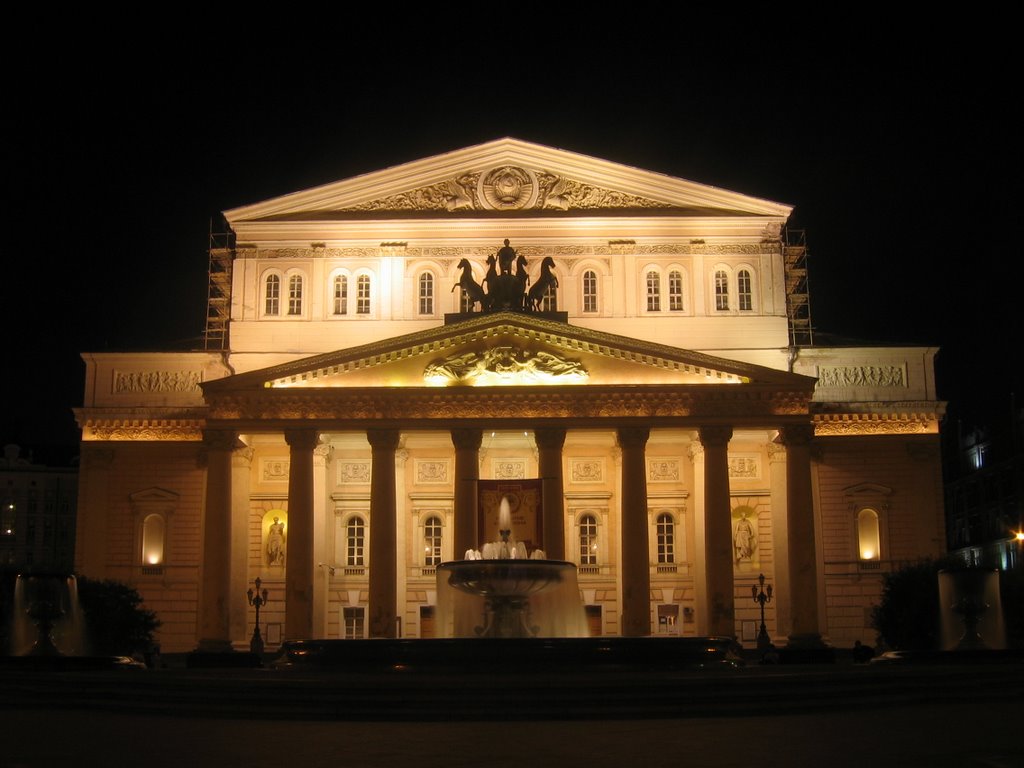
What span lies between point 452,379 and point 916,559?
1998cm

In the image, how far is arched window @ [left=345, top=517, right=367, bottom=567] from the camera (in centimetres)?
5406

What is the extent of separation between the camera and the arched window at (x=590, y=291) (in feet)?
183

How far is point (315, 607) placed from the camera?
2037 inches

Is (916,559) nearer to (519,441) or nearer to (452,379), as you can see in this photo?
(519,441)

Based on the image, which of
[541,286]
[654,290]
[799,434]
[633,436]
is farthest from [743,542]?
[541,286]

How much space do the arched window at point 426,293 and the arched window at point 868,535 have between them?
19528 millimetres

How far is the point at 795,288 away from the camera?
→ 60.2 meters

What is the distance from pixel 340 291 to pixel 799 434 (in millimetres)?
20483

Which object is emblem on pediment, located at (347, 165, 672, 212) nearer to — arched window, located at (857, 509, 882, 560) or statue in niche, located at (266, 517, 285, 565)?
statue in niche, located at (266, 517, 285, 565)

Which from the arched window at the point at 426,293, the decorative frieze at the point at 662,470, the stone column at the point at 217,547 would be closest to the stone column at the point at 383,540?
the stone column at the point at 217,547

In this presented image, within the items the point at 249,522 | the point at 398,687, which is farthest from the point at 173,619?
the point at 398,687

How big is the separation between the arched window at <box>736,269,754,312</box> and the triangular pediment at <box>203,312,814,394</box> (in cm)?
864

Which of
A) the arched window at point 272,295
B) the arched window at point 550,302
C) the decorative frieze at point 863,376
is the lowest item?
the decorative frieze at point 863,376

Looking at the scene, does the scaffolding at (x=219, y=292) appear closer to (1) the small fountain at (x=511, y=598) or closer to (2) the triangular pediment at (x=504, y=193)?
(2) the triangular pediment at (x=504, y=193)
